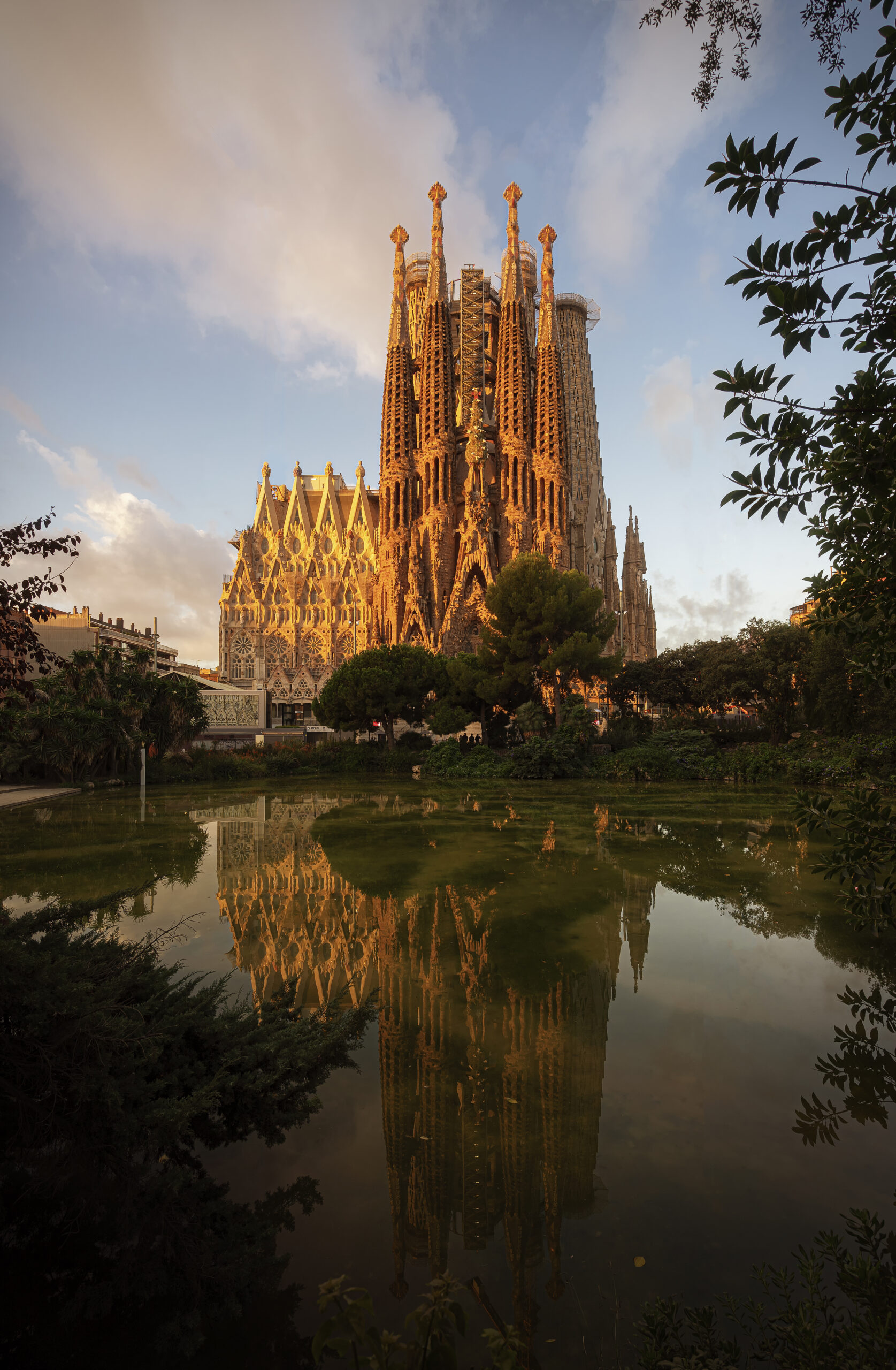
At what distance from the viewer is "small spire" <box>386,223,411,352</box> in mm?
41625

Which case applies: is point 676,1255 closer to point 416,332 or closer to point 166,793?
point 166,793

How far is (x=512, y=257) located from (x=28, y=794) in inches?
1651

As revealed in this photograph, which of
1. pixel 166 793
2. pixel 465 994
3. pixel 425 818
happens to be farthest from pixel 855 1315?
pixel 166 793

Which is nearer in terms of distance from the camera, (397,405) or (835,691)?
(835,691)

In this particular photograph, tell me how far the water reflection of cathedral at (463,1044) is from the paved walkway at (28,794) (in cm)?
999

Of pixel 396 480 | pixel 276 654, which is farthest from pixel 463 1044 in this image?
pixel 276 654

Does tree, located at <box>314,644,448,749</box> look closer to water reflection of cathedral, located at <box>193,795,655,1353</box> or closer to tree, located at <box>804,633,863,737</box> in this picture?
tree, located at <box>804,633,863,737</box>

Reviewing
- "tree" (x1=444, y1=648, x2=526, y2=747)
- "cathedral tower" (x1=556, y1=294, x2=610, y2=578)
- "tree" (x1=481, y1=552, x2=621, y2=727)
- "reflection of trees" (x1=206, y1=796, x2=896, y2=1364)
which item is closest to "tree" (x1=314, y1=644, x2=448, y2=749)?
"tree" (x1=444, y1=648, x2=526, y2=747)

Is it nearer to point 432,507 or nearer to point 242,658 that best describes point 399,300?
point 432,507

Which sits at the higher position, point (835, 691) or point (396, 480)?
point (396, 480)

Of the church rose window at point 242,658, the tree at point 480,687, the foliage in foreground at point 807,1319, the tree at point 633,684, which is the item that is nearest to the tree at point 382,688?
the tree at point 480,687

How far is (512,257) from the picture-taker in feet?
136

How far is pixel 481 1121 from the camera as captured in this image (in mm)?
2994

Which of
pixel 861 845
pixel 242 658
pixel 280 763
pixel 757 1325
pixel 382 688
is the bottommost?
pixel 757 1325
